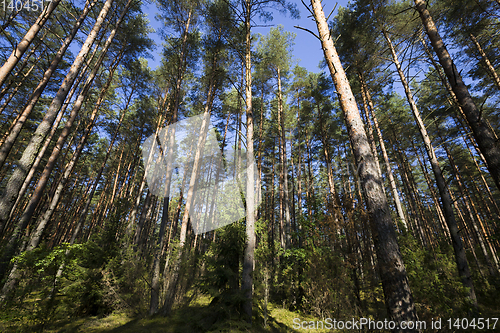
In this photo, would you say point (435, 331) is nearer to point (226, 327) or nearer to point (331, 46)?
point (226, 327)

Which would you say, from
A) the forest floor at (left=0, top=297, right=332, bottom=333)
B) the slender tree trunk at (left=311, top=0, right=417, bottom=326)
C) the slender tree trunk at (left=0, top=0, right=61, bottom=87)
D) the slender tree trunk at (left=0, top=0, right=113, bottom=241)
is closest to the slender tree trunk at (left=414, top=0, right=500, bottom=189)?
the slender tree trunk at (left=311, top=0, right=417, bottom=326)

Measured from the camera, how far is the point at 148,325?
5.53 meters

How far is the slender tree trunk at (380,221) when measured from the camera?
2532mm

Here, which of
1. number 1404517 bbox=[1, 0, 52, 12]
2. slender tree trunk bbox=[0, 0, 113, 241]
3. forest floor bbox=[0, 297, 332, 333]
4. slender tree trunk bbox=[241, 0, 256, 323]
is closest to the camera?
forest floor bbox=[0, 297, 332, 333]

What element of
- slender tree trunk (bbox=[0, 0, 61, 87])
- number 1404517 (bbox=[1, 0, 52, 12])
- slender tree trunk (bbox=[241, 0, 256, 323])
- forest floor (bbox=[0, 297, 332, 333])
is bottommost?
forest floor (bbox=[0, 297, 332, 333])

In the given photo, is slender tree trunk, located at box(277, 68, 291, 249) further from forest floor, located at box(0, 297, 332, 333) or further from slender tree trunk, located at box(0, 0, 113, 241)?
slender tree trunk, located at box(0, 0, 113, 241)

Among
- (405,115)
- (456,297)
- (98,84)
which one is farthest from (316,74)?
(98,84)

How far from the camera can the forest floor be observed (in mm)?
4320

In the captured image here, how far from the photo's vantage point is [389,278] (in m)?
2.65

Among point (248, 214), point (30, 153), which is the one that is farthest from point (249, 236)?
point (30, 153)

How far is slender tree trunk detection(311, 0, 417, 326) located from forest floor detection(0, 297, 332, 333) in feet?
10.1

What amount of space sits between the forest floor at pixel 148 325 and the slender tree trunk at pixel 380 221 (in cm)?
308

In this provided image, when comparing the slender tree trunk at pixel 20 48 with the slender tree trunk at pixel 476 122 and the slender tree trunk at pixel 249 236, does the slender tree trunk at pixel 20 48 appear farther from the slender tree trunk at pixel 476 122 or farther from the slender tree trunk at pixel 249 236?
the slender tree trunk at pixel 476 122

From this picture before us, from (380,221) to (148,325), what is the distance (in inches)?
273
